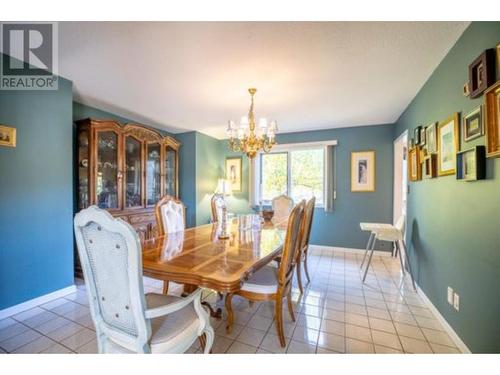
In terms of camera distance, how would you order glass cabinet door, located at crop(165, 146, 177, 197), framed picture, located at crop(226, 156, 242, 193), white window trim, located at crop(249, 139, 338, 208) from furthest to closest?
framed picture, located at crop(226, 156, 242, 193), white window trim, located at crop(249, 139, 338, 208), glass cabinet door, located at crop(165, 146, 177, 197)

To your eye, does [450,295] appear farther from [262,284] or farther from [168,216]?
[168,216]

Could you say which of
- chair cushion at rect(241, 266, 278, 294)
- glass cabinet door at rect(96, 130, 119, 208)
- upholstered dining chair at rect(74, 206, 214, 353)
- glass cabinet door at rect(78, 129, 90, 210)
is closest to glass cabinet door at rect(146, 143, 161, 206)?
glass cabinet door at rect(96, 130, 119, 208)

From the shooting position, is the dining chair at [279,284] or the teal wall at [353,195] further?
the teal wall at [353,195]

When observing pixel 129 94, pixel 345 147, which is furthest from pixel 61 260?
pixel 345 147

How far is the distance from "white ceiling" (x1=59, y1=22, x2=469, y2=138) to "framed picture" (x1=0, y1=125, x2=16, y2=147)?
73cm

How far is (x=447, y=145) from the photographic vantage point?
1923mm

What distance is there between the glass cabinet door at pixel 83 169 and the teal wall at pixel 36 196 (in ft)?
1.24

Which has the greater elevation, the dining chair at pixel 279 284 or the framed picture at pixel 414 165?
the framed picture at pixel 414 165

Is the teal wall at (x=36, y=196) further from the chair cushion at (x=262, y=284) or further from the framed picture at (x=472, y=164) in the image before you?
the framed picture at (x=472, y=164)

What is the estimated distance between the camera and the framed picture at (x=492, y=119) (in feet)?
4.09

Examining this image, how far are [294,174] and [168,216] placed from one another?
3046 millimetres

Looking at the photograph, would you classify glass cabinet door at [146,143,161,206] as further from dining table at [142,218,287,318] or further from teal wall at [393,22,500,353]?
teal wall at [393,22,500,353]

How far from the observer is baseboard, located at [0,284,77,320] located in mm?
2035

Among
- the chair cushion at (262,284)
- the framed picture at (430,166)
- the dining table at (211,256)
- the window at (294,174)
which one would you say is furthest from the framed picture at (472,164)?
the window at (294,174)
